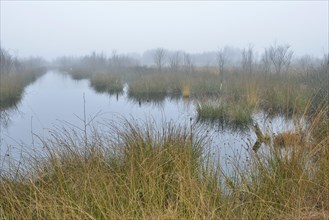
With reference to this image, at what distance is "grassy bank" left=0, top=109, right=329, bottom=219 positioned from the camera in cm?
251

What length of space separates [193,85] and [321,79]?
6339mm

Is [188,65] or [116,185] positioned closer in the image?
[116,185]

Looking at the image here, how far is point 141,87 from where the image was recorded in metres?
14.8

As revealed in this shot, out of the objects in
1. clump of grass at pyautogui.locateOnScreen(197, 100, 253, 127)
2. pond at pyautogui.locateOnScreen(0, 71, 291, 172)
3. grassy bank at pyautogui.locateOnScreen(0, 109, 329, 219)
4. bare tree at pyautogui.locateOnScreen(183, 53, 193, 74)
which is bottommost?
pond at pyautogui.locateOnScreen(0, 71, 291, 172)

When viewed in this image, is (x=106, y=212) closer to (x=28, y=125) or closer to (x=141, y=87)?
(x=28, y=125)

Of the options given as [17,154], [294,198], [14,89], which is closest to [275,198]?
[294,198]

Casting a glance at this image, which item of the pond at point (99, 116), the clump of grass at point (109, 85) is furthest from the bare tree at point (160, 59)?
the pond at point (99, 116)

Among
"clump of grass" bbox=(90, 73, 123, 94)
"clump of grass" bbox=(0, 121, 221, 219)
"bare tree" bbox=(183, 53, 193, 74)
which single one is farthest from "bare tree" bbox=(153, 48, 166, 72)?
"clump of grass" bbox=(0, 121, 221, 219)

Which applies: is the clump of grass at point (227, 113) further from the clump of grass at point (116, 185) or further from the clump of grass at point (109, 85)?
the clump of grass at point (109, 85)

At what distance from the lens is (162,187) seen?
3.02 meters

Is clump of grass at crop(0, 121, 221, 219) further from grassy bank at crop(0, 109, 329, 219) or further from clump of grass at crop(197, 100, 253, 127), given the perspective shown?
clump of grass at crop(197, 100, 253, 127)

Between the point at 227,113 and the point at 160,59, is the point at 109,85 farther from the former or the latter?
the point at 227,113

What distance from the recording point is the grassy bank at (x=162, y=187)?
8.24 ft

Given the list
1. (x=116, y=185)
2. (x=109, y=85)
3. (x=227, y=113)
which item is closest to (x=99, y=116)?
(x=227, y=113)
